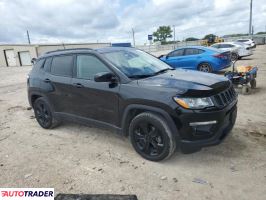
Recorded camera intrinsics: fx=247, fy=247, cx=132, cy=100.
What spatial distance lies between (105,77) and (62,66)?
1547mm

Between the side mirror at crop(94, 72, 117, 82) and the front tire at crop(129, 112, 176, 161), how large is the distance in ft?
2.39

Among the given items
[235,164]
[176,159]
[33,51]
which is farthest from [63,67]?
[33,51]

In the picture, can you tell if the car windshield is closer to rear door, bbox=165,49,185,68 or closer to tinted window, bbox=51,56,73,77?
tinted window, bbox=51,56,73,77

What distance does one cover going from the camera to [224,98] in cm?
351

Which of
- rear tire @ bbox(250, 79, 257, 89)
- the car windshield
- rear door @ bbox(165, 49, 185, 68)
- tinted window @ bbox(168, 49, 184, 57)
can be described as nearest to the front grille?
the car windshield

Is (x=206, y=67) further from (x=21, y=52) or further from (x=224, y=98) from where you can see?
(x=21, y=52)

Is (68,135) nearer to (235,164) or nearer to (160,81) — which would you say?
(160,81)

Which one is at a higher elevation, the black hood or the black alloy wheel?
the black hood

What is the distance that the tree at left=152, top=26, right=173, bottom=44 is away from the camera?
274 feet

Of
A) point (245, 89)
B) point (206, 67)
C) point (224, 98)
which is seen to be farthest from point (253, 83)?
point (224, 98)

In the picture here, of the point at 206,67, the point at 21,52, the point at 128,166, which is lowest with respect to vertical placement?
the point at 128,166

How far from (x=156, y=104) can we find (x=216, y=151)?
138 cm

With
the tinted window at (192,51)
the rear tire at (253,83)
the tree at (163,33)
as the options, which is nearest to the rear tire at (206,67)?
the tinted window at (192,51)

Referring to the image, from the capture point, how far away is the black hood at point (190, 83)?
3283mm
